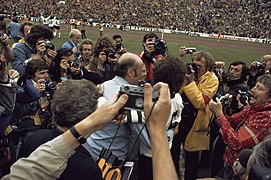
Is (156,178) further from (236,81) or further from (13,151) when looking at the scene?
(236,81)

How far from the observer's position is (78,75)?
16.5 feet

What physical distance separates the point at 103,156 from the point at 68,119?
0.57 m

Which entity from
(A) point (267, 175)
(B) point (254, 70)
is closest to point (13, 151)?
(A) point (267, 175)

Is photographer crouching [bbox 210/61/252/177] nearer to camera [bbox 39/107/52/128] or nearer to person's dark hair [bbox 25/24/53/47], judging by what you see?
camera [bbox 39/107/52/128]

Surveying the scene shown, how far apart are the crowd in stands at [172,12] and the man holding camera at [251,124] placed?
1573 inches

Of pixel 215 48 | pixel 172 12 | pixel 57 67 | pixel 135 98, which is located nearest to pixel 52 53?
pixel 57 67

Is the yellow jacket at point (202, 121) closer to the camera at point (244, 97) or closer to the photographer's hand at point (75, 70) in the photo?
the camera at point (244, 97)

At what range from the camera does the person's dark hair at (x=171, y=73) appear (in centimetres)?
343

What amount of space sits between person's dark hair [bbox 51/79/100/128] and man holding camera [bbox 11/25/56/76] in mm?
3270

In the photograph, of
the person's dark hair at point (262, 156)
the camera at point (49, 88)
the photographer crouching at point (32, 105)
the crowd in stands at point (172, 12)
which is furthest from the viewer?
the crowd in stands at point (172, 12)

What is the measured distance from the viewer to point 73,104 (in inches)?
88.6

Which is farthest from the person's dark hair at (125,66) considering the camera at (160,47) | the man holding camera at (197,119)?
the camera at (160,47)

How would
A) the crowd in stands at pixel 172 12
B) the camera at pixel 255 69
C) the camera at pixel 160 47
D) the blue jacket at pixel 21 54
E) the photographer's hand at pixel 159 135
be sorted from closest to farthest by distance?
the photographer's hand at pixel 159 135, the camera at pixel 160 47, the blue jacket at pixel 21 54, the camera at pixel 255 69, the crowd in stands at pixel 172 12

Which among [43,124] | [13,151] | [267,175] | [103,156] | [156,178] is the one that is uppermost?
[267,175]
